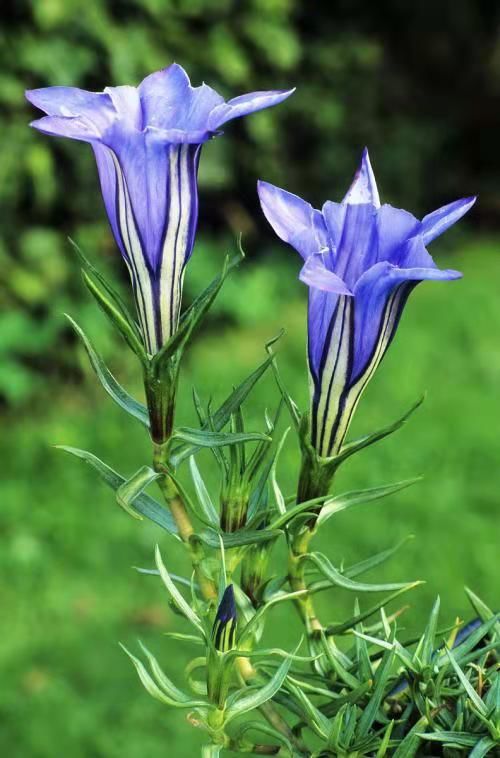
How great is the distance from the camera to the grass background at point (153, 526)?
293cm

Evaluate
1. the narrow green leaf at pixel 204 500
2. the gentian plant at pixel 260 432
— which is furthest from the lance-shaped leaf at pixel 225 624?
the narrow green leaf at pixel 204 500

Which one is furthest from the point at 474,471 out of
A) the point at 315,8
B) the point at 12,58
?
the point at 315,8

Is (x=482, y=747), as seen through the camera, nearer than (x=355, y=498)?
Yes

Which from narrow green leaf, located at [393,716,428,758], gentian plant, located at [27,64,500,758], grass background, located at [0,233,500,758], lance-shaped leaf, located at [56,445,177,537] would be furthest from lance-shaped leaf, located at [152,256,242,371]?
grass background, located at [0,233,500,758]

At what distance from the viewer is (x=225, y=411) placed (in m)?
0.86

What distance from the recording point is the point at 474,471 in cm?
381

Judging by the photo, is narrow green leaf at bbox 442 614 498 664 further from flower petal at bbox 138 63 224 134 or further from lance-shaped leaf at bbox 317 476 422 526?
flower petal at bbox 138 63 224 134

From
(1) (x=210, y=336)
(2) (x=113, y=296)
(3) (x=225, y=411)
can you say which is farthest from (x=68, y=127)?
(1) (x=210, y=336)

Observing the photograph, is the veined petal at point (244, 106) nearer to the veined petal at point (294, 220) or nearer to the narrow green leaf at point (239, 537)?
the veined petal at point (294, 220)

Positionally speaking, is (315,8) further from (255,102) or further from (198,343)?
(255,102)

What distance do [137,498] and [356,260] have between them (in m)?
0.27

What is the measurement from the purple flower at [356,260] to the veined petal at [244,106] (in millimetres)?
56

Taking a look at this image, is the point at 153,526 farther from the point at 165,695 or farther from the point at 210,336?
the point at 165,695

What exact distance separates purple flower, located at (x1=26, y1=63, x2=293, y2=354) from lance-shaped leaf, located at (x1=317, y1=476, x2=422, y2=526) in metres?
0.20
